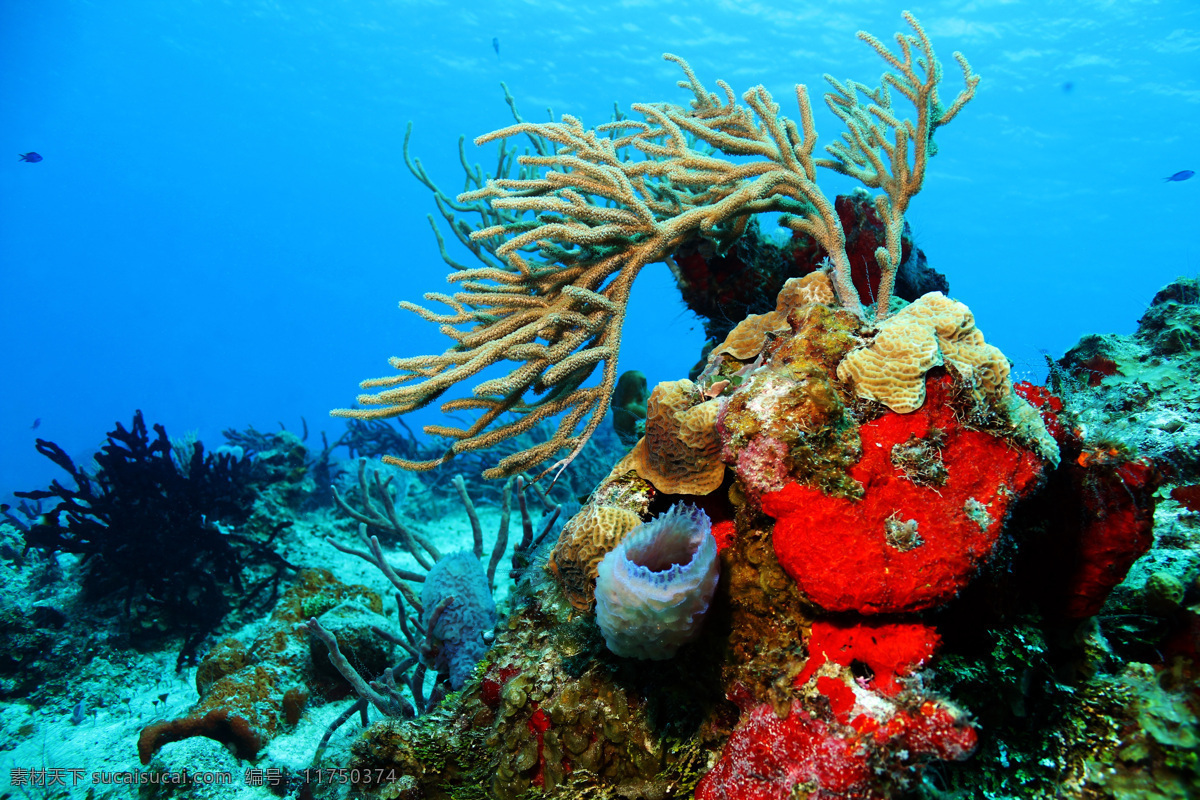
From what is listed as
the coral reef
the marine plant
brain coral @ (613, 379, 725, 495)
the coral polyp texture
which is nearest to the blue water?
the coral polyp texture

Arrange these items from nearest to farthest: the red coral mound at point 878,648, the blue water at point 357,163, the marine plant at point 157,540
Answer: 1. the red coral mound at point 878,648
2. the marine plant at point 157,540
3. the blue water at point 357,163

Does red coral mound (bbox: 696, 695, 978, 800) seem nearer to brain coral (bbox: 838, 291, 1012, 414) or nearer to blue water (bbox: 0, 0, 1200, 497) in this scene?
brain coral (bbox: 838, 291, 1012, 414)

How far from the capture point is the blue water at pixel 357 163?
3844cm

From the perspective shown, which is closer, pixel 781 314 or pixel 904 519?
pixel 904 519

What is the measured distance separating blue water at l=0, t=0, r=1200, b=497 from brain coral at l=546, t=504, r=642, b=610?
3.20 metres

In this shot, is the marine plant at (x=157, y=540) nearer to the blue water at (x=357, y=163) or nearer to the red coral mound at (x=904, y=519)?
the red coral mound at (x=904, y=519)

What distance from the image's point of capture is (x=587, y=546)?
2146 millimetres

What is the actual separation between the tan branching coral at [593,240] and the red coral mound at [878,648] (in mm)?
1441

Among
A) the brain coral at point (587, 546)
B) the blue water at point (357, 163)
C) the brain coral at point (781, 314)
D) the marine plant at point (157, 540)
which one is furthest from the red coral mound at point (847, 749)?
the marine plant at point (157, 540)

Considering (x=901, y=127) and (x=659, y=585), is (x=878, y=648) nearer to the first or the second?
(x=659, y=585)

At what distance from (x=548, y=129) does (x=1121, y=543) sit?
11.0ft

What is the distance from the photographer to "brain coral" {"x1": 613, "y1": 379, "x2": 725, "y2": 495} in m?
2.19

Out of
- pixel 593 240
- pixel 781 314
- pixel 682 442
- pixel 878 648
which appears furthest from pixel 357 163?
pixel 878 648

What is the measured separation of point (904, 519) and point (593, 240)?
2.04m
